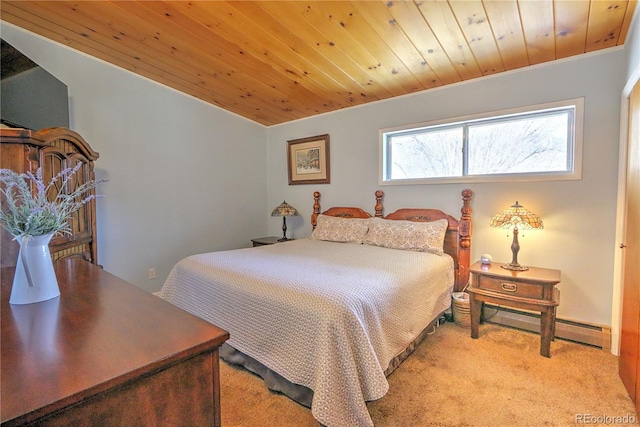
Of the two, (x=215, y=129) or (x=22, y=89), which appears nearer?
(x=22, y=89)

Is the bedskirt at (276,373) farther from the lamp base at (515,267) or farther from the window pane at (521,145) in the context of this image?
the window pane at (521,145)

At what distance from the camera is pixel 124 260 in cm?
324

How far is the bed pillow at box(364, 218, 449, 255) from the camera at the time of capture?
2822 millimetres

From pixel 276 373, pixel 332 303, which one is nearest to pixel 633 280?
pixel 332 303

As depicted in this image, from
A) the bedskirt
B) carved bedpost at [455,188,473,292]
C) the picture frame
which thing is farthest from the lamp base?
the picture frame

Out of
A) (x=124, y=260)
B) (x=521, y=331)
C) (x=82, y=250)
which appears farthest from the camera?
(x=124, y=260)

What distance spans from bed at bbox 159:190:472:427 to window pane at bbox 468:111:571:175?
1.33 ft

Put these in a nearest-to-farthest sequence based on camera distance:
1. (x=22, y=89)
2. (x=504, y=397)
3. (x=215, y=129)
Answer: (x=504, y=397)
(x=22, y=89)
(x=215, y=129)

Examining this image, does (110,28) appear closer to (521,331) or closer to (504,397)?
(504,397)

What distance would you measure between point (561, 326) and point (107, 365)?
3147mm

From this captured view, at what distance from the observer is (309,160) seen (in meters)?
4.18

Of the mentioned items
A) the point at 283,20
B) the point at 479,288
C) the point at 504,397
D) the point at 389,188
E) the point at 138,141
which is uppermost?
the point at 283,20

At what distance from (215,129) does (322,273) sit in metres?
2.85

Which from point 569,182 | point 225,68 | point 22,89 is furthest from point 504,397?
point 22,89
